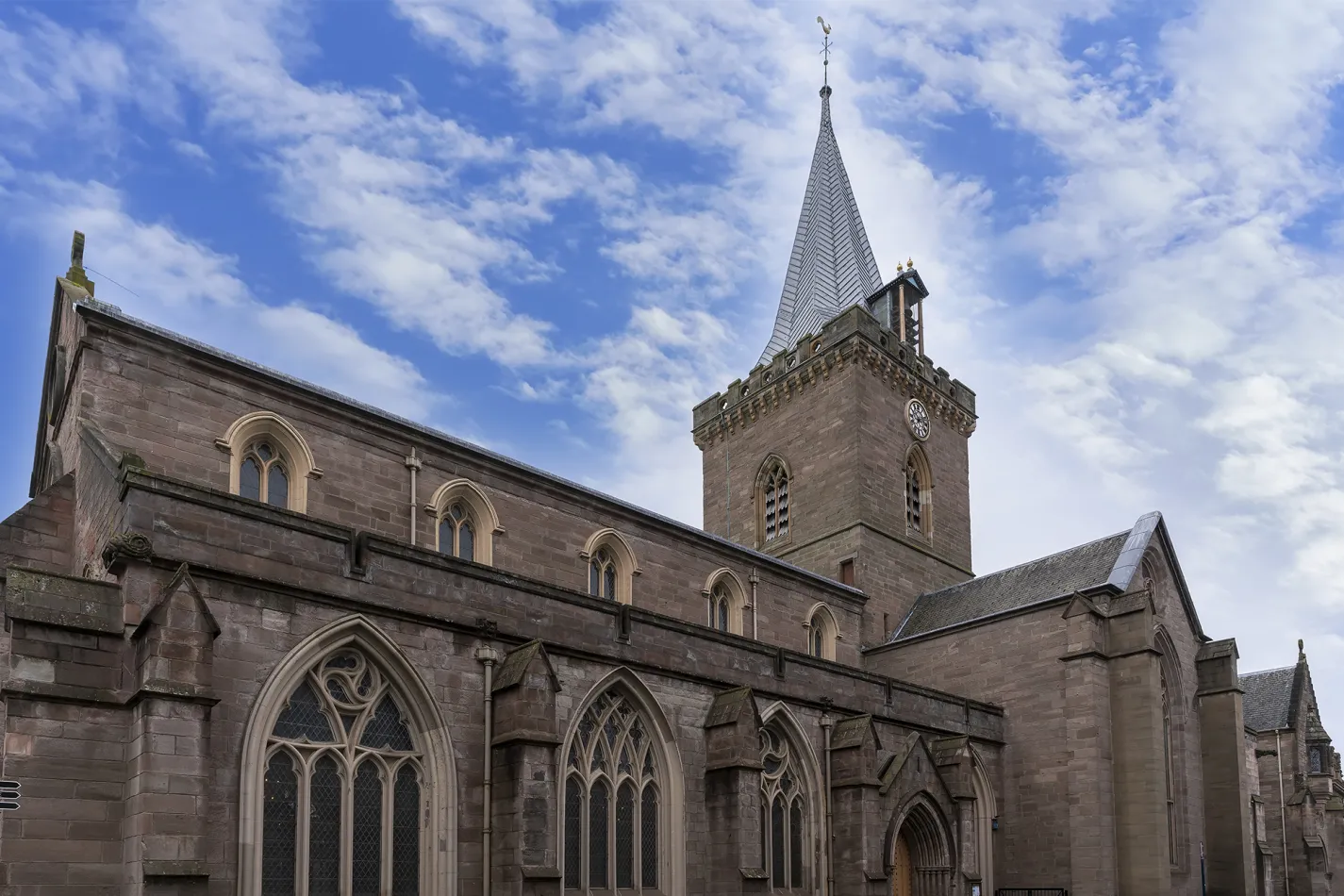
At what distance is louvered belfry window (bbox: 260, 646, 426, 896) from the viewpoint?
15586 mm

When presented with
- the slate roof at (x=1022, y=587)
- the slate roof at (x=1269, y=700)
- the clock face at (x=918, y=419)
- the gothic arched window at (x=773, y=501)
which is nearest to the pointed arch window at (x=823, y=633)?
the slate roof at (x=1022, y=587)

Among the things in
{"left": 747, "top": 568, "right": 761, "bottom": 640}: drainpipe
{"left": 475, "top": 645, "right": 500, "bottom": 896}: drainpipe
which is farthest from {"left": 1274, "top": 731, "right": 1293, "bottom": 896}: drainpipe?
{"left": 475, "top": 645, "right": 500, "bottom": 896}: drainpipe

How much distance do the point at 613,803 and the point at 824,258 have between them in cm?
3186

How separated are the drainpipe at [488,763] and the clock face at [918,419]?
24.9 meters

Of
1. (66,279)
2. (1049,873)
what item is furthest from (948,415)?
(66,279)

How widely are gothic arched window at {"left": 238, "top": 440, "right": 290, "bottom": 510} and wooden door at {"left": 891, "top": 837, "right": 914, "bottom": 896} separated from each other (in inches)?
583

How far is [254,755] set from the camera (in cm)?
1519

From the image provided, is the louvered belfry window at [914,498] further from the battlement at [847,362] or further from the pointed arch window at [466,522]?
the pointed arch window at [466,522]

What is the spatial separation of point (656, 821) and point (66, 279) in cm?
1500

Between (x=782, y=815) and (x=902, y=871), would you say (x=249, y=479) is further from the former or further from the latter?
(x=902, y=871)

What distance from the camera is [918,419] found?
41.1m

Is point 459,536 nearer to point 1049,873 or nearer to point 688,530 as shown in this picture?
point 688,530

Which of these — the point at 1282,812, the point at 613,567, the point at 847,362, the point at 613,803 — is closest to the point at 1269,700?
the point at 1282,812

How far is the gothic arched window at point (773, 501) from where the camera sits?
133ft
